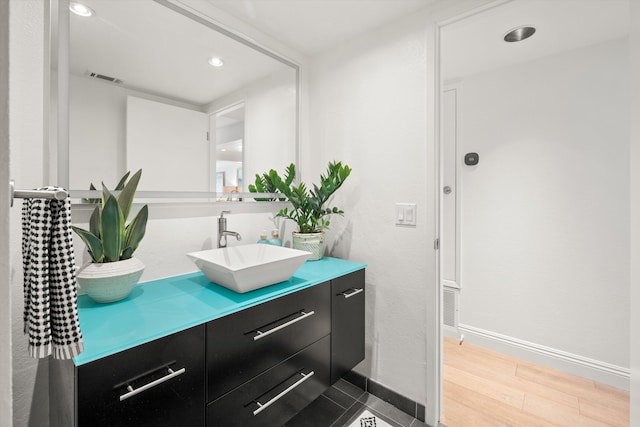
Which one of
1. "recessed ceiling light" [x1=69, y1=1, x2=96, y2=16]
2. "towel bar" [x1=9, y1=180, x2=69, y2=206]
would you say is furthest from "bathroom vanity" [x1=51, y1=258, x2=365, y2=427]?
"recessed ceiling light" [x1=69, y1=1, x2=96, y2=16]

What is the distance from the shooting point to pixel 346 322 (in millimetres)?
1561

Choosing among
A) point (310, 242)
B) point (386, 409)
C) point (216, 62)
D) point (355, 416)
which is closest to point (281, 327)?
point (310, 242)

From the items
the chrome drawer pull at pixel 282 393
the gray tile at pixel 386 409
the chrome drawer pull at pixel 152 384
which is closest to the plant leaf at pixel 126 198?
the chrome drawer pull at pixel 152 384

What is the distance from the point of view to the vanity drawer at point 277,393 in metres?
1.04

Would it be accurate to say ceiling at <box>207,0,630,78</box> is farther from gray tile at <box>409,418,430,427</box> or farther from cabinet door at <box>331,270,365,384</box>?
gray tile at <box>409,418,430,427</box>

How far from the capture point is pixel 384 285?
175cm

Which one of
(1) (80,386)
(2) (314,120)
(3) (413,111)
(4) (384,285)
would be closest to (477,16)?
(3) (413,111)

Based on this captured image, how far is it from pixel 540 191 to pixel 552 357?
3.82 ft

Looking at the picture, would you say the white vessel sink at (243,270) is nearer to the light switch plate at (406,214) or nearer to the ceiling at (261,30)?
the light switch plate at (406,214)

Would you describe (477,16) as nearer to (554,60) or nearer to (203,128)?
(554,60)

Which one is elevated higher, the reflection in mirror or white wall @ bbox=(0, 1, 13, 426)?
the reflection in mirror

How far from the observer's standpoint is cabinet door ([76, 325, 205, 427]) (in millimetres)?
762

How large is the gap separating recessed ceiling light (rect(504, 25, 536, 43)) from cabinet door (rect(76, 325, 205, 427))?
7.40 ft

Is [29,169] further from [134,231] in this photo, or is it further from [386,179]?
[386,179]
